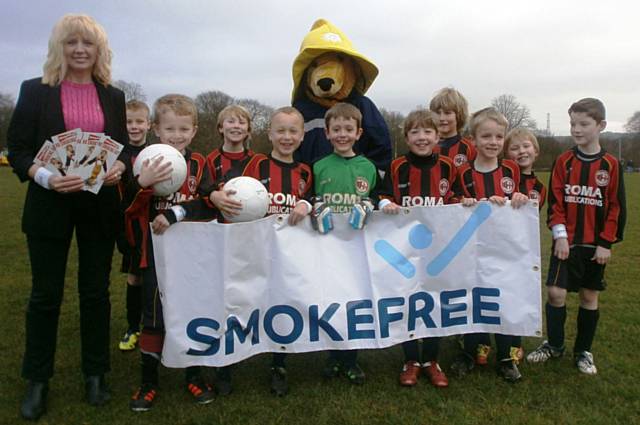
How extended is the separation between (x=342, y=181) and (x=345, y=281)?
761 mm

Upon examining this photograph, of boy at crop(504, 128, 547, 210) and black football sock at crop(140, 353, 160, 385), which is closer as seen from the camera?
black football sock at crop(140, 353, 160, 385)

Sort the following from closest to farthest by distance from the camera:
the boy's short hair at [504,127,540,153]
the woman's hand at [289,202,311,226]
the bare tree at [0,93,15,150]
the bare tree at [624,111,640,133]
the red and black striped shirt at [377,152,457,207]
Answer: the woman's hand at [289,202,311,226] → the red and black striped shirt at [377,152,457,207] → the boy's short hair at [504,127,540,153] → the bare tree at [0,93,15,150] → the bare tree at [624,111,640,133]

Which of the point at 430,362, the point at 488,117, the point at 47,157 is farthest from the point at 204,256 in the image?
the point at 488,117

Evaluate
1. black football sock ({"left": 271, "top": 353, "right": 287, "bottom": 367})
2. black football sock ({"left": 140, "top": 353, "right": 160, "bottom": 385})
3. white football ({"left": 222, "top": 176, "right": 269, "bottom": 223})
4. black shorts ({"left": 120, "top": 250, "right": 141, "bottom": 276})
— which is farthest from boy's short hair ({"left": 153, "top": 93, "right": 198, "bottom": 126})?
black football sock ({"left": 271, "top": 353, "right": 287, "bottom": 367})

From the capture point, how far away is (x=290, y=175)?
12.8 ft

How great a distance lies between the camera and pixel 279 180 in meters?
3.88

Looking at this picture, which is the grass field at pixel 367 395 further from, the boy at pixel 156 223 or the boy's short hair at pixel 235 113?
the boy's short hair at pixel 235 113

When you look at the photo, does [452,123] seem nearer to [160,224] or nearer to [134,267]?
[160,224]

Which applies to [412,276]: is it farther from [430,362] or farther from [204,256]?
[204,256]

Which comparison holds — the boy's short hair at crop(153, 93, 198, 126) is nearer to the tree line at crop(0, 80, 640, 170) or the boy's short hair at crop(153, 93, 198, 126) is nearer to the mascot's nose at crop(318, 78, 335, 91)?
the mascot's nose at crop(318, 78, 335, 91)

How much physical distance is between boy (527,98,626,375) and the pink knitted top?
357 cm

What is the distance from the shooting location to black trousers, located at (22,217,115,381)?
343cm

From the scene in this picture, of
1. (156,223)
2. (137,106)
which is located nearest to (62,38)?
(156,223)

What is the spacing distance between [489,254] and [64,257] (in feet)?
10.3
